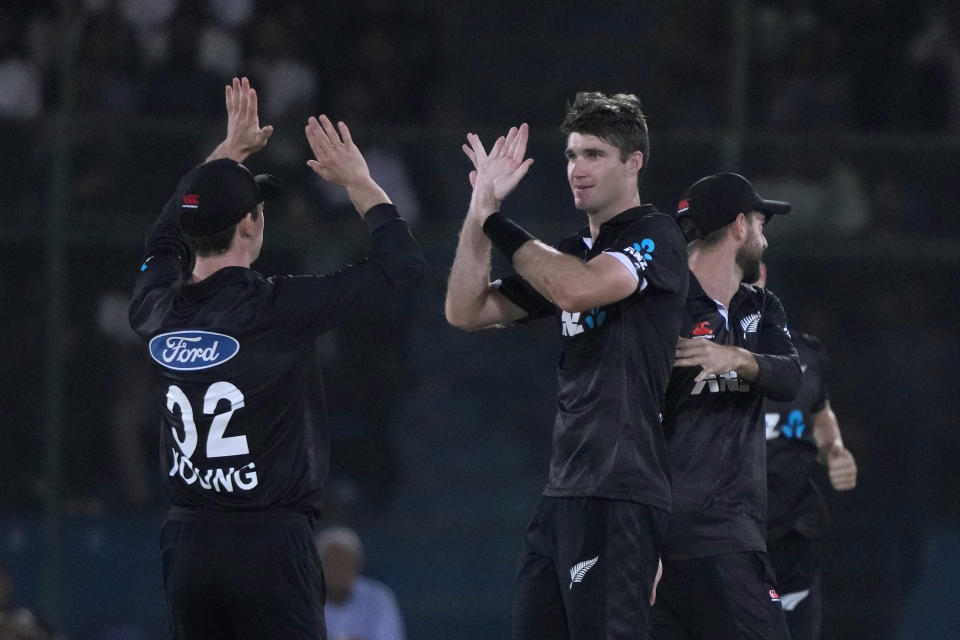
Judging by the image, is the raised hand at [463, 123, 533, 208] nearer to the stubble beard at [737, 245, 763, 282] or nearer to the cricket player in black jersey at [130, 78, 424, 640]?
the cricket player in black jersey at [130, 78, 424, 640]

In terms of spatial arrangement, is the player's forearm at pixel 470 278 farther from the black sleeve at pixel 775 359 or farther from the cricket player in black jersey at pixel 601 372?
the black sleeve at pixel 775 359

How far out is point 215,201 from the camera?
15.2 ft

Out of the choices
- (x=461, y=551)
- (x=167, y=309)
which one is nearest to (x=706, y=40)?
(x=461, y=551)

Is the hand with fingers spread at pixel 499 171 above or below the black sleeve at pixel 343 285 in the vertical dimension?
above

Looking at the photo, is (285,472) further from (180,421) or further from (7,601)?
(7,601)

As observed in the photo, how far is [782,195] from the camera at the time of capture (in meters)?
9.30

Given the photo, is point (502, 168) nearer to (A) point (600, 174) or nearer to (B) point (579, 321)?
(A) point (600, 174)

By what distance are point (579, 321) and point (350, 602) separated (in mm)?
3857

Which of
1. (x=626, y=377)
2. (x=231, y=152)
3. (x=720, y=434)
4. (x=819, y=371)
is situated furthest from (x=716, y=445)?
(x=231, y=152)

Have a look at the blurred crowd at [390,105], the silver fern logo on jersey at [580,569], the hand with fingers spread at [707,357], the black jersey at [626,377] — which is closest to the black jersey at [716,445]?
the hand with fingers spread at [707,357]

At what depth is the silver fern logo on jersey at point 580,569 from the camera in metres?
4.53

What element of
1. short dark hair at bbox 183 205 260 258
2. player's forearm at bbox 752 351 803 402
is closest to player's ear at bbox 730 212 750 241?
player's forearm at bbox 752 351 803 402

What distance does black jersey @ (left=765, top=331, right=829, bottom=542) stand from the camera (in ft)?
20.3

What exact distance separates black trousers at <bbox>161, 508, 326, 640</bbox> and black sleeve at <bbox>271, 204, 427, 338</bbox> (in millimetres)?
615
